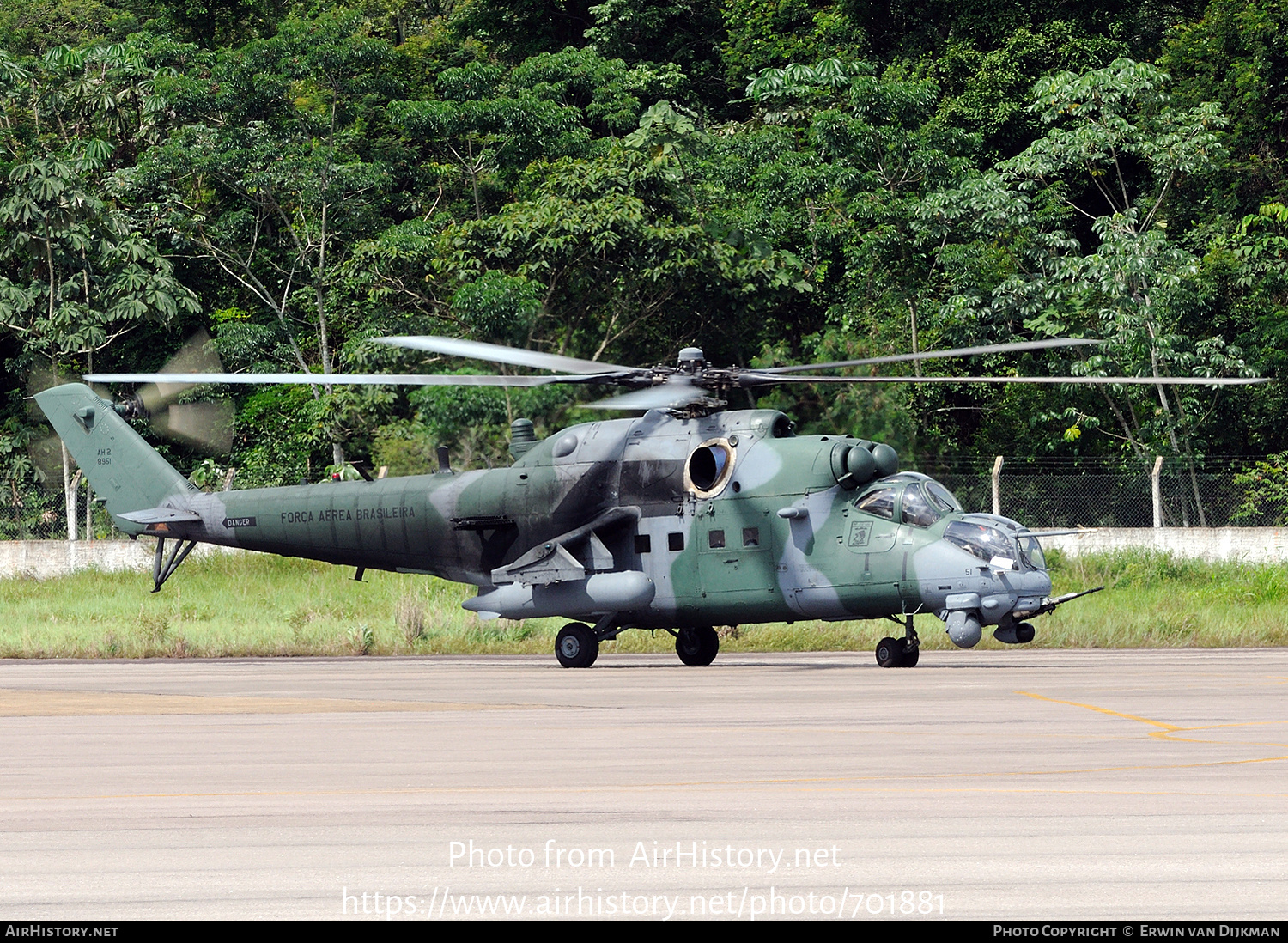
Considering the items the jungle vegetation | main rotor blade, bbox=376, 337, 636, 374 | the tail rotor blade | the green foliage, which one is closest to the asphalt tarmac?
main rotor blade, bbox=376, 337, 636, 374

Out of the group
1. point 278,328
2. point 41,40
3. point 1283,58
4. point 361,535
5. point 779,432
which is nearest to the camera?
point 779,432

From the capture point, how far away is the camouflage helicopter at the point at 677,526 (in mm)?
18906

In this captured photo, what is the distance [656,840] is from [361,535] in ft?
52.1

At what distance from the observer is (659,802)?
8.66 metres

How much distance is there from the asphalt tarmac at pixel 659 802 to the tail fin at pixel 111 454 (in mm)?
8085

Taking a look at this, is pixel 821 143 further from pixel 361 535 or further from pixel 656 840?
pixel 656 840

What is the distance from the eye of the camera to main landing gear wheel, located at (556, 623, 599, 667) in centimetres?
2105

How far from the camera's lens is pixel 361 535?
2272cm

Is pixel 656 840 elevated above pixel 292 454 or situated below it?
below

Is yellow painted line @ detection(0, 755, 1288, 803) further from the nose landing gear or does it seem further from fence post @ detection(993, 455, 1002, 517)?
fence post @ detection(993, 455, 1002, 517)

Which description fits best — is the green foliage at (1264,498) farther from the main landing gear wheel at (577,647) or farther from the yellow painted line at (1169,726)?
the yellow painted line at (1169,726)

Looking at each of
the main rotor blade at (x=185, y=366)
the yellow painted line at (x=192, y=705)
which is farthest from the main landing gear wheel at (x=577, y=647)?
the main rotor blade at (x=185, y=366)

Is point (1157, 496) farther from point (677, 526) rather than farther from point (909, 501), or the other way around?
point (677, 526)
